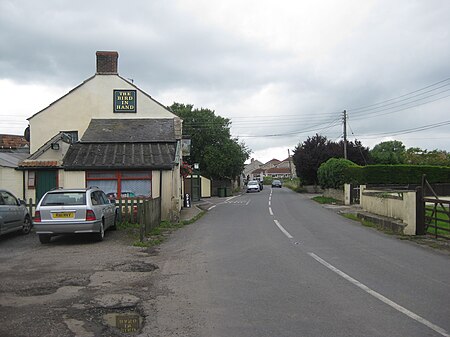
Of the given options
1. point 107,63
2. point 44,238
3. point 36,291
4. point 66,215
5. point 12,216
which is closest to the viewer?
point 36,291

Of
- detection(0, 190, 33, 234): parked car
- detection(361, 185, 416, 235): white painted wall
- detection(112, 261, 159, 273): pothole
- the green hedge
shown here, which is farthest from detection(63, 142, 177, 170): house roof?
the green hedge

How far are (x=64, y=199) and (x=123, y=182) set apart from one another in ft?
24.3

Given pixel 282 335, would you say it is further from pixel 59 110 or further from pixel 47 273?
pixel 59 110

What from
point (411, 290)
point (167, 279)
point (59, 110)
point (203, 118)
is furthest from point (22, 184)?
point (203, 118)

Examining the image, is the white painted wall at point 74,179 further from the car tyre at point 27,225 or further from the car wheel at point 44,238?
the car wheel at point 44,238

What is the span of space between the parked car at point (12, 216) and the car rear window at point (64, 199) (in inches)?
60.9

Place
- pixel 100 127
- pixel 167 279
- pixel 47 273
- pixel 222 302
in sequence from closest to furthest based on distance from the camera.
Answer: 1. pixel 222 302
2. pixel 167 279
3. pixel 47 273
4. pixel 100 127

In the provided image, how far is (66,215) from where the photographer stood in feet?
41.8

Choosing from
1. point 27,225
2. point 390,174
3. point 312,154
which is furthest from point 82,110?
point 312,154

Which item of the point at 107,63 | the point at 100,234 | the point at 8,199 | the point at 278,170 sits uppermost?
the point at 107,63

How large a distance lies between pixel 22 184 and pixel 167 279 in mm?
14534

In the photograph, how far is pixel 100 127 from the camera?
968 inches

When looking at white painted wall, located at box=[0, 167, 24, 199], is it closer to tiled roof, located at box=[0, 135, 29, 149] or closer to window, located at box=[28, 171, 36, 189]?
window, located at box=[28, 171, 36, 189]

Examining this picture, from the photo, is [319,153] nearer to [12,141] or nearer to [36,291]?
[12,141]
